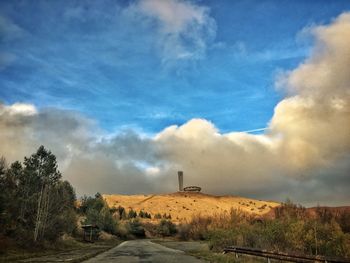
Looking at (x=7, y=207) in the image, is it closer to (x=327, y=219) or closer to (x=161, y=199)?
(x=327, y=219)

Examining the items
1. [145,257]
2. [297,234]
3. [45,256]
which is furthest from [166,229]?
[297,234]

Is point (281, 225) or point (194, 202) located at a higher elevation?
point (194, 202)

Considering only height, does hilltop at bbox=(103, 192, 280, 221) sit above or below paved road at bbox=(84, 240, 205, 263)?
above

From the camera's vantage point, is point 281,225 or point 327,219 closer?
point 281,225

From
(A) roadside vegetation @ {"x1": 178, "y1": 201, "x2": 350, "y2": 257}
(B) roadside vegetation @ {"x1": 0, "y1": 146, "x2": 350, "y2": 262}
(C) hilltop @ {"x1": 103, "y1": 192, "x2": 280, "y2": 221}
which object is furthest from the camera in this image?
(C) hilltop @ {"x1": 103, "y1": 192, "x2": 280, "y2": 221}

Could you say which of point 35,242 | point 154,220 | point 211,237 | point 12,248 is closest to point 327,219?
point 211,237

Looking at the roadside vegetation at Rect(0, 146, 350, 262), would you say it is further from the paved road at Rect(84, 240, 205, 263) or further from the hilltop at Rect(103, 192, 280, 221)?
the hilltop at Rect(103, 192, 280, 221)

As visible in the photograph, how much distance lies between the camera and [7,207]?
5397cm

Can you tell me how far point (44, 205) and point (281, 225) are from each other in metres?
37.4

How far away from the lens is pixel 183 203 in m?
172

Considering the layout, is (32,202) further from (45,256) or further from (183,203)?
(183,203)

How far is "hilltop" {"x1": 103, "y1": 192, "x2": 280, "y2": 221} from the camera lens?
155875 millimetres

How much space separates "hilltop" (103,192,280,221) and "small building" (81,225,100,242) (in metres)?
61.5

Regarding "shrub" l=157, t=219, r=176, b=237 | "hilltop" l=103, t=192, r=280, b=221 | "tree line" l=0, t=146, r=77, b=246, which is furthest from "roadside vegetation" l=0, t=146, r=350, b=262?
"hilltop" l=103, t=192, r=280, b=221
